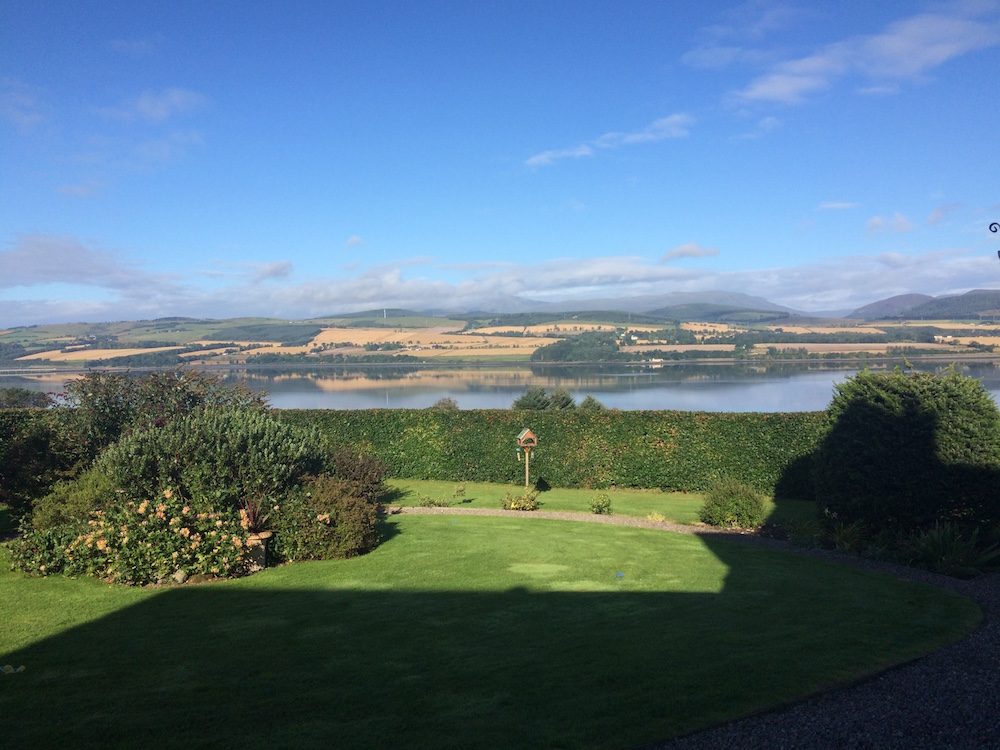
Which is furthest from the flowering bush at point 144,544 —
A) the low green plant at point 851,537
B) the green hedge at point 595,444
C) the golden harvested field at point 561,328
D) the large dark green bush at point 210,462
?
the golden harvested field at point 561,328

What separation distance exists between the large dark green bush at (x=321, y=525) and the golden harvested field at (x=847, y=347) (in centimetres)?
4404

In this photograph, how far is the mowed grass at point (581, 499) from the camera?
17938 mm

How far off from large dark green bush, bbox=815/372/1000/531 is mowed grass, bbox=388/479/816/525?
9.41 ft

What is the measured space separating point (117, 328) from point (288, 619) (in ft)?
279

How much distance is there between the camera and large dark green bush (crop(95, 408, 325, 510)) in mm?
11812

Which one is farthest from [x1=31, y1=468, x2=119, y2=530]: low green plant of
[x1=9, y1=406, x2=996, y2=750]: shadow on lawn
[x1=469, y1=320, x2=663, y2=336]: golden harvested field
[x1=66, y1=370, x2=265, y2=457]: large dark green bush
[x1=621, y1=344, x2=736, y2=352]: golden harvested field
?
[x1=469, y1=320, x2=663, y2=336]: golden harvested field

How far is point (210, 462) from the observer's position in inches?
479

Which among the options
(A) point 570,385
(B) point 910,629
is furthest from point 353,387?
(B) point 910,629

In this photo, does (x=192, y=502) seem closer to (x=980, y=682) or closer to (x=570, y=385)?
(x=980, y=682)

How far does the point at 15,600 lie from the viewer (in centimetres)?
945

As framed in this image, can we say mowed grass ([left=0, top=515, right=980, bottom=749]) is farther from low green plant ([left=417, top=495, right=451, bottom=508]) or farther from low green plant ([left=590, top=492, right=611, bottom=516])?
low green plant ([left=417, top=495, right=451, bottom=508])

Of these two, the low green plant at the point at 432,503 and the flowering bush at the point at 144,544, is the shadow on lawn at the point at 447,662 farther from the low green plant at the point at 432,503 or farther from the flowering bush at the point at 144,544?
the low green plant at the point at 432,503

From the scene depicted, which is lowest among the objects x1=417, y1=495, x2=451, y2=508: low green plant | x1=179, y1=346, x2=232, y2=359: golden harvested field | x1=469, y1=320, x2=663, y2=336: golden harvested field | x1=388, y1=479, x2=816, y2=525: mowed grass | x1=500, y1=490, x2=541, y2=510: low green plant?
x1=388, y1=479, x2=816, y2=525: mowed grass

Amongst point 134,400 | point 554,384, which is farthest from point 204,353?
point 134,400
